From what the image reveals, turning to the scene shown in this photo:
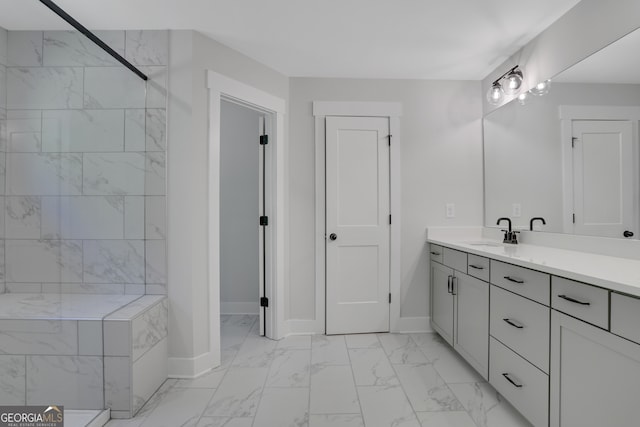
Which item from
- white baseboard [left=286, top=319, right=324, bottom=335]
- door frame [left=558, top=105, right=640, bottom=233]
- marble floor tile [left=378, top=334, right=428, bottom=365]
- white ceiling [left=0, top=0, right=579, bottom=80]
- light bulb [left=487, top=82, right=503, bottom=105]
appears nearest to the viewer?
door frame [left=558, top=105, right=640, bottom=233]

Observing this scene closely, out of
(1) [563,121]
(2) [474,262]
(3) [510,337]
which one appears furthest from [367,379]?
(1) [563,121]

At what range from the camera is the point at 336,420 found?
1.64 metres

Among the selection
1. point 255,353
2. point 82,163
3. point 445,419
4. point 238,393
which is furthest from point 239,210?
point 445,419

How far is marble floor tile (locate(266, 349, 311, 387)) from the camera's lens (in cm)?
200

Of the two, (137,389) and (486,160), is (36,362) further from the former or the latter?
(486,160)

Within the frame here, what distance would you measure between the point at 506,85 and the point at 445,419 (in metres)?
2.51

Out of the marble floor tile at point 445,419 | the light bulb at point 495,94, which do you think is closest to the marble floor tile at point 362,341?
the marble floor tile at point 445,419

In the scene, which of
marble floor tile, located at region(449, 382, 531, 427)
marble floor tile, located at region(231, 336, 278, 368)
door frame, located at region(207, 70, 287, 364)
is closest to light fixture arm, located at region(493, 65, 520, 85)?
door frame, located at region(207, 70, 287, 364)

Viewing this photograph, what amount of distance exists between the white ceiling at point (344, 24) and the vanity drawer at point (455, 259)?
161 centimetres

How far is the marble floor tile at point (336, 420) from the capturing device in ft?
5.27

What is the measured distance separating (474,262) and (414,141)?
132cm

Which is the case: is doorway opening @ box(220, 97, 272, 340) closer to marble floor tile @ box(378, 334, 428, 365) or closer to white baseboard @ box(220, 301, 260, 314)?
white baseboard @ box(220, 301, 260, 314)

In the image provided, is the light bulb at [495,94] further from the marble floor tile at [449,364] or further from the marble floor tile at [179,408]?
the marble floor tile at [179,408]

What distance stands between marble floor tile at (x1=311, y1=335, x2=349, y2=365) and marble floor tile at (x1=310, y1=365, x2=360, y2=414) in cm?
9
